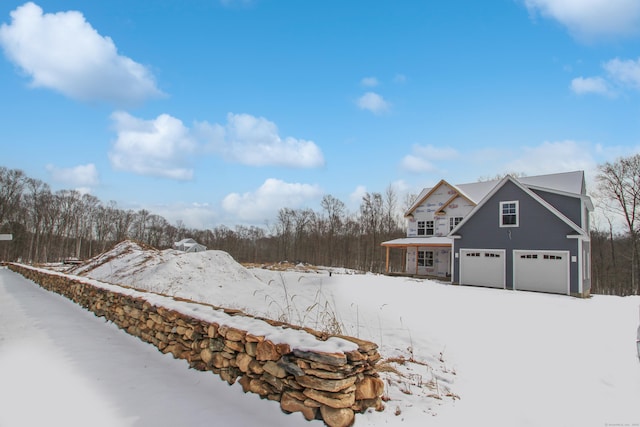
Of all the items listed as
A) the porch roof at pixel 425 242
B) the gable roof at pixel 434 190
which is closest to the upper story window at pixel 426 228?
the porch roof at pixel 425 242

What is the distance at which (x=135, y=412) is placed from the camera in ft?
11.9

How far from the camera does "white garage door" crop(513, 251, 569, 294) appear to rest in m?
16.8

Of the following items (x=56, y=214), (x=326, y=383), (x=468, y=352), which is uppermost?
(x=56, y=214)

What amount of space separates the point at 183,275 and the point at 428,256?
55.4 ft

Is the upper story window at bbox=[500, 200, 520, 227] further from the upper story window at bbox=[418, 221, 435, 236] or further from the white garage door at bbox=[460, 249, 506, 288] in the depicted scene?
the upper story window at bbox=[418, 221, 435, 236]

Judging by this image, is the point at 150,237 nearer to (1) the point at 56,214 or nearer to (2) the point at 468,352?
(1) the point at 56,214

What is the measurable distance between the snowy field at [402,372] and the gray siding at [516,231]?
5.84 meters

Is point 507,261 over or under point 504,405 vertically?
over

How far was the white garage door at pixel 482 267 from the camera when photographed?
18.5 metres

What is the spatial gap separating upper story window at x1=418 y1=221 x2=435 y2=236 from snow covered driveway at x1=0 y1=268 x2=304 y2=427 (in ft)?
74.8

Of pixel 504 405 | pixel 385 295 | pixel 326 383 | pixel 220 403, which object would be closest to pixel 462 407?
pixel 504 405

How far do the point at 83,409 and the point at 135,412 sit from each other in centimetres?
58

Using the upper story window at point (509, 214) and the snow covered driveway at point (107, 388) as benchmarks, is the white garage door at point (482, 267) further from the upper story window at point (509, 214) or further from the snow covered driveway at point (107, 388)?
the snow covered driveway at point (107, 388)

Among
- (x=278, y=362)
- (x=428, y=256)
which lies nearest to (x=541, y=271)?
(x=428, y=256)
